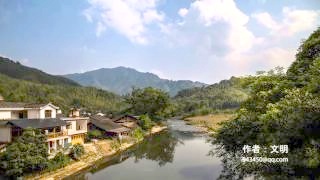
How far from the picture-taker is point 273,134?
15.4 metres

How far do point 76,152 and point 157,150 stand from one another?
1564 centimetres

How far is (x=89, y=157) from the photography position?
4088cm

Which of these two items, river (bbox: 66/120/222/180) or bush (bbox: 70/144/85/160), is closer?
river (bbox: 66/120/222/180)

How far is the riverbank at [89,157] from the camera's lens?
31256 mm

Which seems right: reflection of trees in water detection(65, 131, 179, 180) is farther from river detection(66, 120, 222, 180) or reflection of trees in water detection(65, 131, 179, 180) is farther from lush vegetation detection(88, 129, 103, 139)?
lush vegetation detection(88, 129, 103, 139)

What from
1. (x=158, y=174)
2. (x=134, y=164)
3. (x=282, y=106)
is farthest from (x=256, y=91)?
(x=134, y=164)

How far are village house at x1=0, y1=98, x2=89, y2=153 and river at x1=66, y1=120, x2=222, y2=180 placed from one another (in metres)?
4.53

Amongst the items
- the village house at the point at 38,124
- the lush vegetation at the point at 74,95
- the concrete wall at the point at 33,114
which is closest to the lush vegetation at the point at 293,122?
the village house at the point at 38,124

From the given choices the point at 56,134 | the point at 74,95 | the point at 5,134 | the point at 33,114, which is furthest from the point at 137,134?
the point at 74,95

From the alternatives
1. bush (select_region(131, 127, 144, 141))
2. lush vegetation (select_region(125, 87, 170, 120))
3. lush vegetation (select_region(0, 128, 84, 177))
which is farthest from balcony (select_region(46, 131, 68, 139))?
lush vegetation (select_region(125, 87, 170, 120))

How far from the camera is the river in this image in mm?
33688

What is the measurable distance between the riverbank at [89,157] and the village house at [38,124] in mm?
2140

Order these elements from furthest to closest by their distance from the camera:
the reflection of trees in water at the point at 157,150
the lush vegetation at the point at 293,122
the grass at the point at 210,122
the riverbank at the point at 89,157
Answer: the grass at the point at 210,122, the reflection of trees in water at the point at 157,150, the riverbank at the point at 89,157, the lush vegetation at the point at 293,122

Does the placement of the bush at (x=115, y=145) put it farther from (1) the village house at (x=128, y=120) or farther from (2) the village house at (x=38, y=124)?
(1) the village house at (x=128, y=120)
